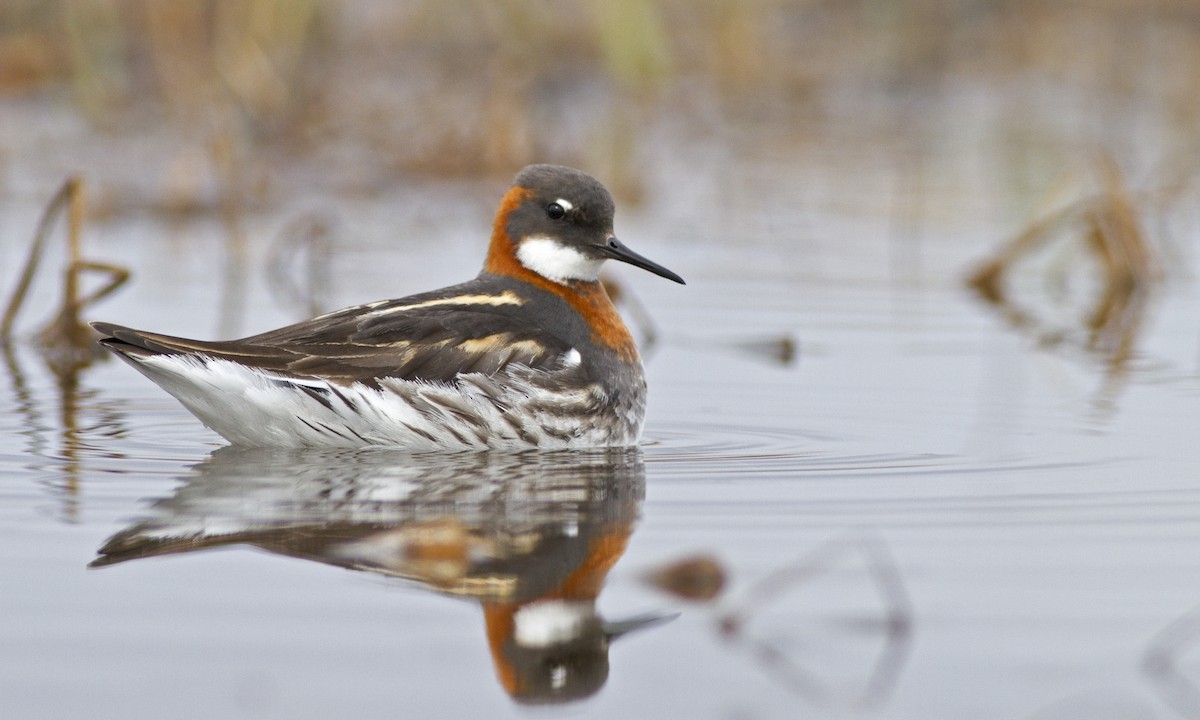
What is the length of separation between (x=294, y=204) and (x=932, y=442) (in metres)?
7.28

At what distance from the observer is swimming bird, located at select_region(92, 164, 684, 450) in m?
6.32

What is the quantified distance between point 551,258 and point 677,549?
245 cm

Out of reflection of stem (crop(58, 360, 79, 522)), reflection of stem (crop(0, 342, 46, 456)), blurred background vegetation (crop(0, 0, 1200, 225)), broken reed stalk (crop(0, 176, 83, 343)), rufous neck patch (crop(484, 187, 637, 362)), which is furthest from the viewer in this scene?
blurred background vegetation (crop(0, 0, 1200, 225))

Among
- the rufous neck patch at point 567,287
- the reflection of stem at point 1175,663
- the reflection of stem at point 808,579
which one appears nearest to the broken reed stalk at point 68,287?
the rufous neck patch at point 567,287

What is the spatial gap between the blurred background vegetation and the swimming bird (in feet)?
16.0

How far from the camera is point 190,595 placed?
4555mm

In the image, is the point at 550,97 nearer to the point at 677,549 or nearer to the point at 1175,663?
the point at 677,549

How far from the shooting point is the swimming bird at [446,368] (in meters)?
6.32

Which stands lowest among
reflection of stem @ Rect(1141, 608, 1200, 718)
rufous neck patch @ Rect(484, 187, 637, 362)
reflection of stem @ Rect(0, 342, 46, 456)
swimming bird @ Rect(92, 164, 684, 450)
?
reflection of stem @ Rect(1141, 608, 1200, 718)

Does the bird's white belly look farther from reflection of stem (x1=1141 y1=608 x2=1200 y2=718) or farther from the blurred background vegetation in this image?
the blurred background vegetation

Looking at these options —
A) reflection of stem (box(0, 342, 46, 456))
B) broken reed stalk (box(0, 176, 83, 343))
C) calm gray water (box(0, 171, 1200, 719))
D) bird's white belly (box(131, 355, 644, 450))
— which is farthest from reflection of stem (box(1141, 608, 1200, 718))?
broken reed stalk (box(0, 176, 83, 343))

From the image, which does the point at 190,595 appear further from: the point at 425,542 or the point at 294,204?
the point at 294,204

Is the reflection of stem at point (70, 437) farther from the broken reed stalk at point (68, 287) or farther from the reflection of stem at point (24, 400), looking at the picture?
the broken reed stalk at point (68, 287)

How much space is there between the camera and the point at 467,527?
5277mm
